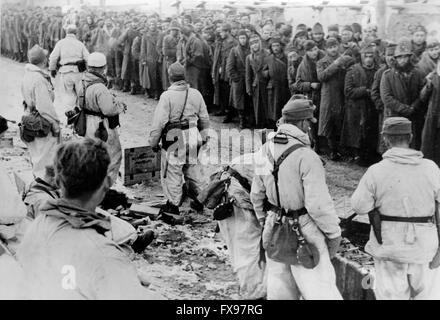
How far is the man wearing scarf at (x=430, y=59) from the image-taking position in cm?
783

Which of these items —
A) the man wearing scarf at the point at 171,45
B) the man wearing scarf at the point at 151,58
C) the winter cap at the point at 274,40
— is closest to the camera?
the winter cap at the point at 274,40

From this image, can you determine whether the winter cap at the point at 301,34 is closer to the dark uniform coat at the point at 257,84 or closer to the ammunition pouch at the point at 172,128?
the dark uniform coat at the point at 257,84

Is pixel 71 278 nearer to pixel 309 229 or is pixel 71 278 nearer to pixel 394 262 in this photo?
pixel 309 229

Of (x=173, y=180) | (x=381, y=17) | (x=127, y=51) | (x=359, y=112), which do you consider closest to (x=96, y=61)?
(x=173, y=180)

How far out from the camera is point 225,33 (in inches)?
475

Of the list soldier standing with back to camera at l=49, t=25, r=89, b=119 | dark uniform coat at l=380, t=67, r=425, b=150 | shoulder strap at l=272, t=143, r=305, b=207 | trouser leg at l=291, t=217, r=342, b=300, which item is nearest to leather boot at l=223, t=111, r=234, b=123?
soldier standing with back to camera at l=49, t=25, r=89, b=119

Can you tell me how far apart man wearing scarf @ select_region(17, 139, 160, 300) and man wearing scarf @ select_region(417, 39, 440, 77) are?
236 inches

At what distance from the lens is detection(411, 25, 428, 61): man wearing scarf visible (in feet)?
28.1

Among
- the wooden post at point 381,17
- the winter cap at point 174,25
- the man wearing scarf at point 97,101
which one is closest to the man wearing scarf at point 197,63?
the winter cap at point 174,25

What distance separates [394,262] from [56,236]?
2.19 m

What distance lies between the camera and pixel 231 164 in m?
4.80

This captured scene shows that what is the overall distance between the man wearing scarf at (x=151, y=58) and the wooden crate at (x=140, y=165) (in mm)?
6374
